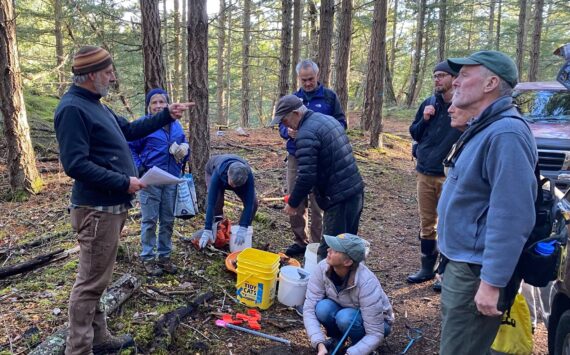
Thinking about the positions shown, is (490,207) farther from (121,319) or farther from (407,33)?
(407,33)

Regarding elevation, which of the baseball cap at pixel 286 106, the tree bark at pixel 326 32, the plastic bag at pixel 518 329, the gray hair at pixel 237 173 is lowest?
the plastic bag at pixel 518 329

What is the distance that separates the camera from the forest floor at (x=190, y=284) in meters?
3.45

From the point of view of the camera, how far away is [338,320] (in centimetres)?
339

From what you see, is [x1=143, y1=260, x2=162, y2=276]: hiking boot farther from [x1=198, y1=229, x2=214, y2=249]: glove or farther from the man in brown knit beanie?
the man in brown knit beanie

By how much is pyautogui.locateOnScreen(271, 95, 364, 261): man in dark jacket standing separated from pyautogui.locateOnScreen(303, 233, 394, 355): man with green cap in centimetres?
65

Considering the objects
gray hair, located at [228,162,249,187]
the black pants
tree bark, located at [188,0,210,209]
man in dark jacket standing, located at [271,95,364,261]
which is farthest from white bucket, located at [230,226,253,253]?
tree bark, located at [188,0,210,209]

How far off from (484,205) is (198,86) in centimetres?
430

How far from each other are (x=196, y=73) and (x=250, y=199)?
190 cm

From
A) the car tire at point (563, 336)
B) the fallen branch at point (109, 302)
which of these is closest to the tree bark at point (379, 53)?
the fallen branch at point (109, 302)

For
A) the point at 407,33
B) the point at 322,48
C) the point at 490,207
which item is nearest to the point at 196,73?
the point at 490,207

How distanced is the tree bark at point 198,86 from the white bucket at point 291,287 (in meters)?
2.25

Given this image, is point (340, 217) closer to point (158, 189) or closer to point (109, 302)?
point (158, 189)

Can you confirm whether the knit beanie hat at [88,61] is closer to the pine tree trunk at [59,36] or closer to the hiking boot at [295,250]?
the hiking boot at [295,250]

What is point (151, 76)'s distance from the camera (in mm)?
5781
